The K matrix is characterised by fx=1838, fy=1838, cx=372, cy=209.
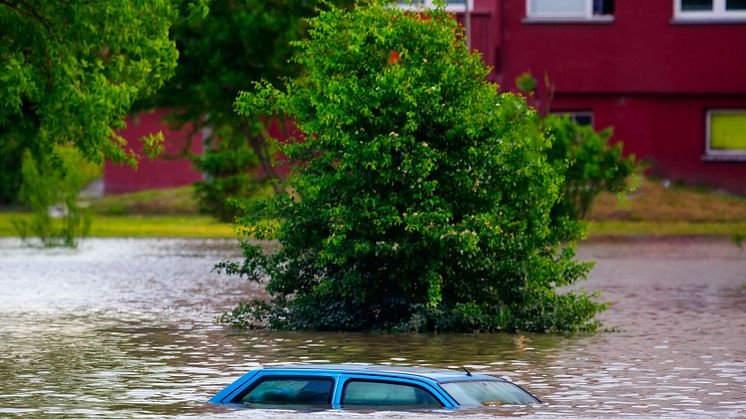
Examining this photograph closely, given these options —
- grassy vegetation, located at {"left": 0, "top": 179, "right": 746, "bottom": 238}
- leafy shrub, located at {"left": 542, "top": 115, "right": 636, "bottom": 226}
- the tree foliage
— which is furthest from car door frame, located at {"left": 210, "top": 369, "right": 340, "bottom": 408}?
grassy vegetation, located at {"left": 0, "top": 179, "right": 746, "bottom": 238}

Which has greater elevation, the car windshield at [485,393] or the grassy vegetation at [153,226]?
the car windshield at [485,393]

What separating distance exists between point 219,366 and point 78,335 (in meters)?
3.94

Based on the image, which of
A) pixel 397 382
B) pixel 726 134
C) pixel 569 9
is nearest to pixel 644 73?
pixel 569 9

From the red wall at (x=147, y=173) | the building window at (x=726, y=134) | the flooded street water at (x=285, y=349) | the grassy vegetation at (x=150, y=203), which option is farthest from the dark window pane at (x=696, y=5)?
the red wall at (x=147, y=173)

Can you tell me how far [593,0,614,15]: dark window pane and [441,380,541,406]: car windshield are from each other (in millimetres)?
35756

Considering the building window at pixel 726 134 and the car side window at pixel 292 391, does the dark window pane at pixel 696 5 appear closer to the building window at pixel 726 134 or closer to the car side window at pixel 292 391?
the building window at pixel 726 134

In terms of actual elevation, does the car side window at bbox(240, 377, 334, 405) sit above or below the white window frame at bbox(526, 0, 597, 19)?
below

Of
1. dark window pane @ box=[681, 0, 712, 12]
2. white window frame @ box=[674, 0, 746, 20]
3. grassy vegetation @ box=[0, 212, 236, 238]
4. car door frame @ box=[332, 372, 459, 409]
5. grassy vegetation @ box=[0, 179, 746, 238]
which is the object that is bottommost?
grassy vegetation @ box=[0, 212, 236, 238]

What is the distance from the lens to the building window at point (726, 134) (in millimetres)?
49188

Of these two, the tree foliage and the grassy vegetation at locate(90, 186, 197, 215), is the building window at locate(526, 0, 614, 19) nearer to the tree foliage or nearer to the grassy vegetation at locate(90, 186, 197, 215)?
the grassy vegetation at locate(90, 186, 197, 215)

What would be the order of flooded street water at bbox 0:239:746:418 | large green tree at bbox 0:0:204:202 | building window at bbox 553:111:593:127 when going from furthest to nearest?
building window at bbox 553:111:593:127 → large green tree at bbox 0:0:204:202 → flooded street water at bbox 0:239:746:418

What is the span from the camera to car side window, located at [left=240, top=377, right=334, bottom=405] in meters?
13.8

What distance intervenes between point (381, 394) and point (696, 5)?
37312 millimetres

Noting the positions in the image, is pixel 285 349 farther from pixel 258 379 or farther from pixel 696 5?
pixel 696 5
